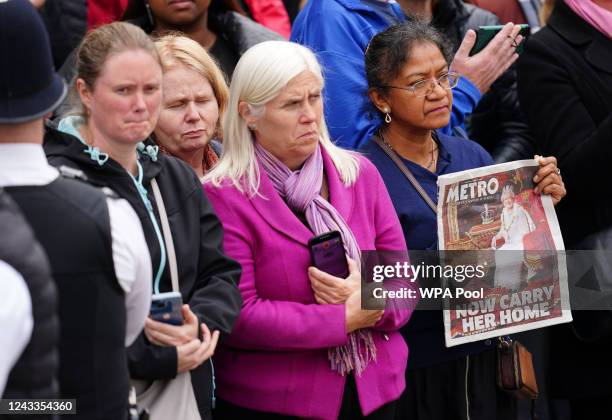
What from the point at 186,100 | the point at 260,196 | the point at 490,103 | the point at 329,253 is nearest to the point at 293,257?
the point at 329,253

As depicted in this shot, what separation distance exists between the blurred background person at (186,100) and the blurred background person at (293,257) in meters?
0.15

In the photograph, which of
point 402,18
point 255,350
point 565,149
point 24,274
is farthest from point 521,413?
point 24,274

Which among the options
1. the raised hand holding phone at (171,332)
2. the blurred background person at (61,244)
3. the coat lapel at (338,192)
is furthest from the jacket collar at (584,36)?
the blurred background person at (61,244)

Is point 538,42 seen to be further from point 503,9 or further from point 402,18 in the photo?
point 503,9

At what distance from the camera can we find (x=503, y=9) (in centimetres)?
638

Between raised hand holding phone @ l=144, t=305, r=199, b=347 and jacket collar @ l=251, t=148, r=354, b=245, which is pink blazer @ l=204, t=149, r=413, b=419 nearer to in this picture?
jacket collar @ l=251, t=148, r=354, b=245

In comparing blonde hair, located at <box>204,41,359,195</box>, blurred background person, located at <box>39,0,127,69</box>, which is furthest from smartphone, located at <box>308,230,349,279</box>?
blurred background person, located at <box>39,0,127,69</box>

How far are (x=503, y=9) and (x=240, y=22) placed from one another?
190 cm

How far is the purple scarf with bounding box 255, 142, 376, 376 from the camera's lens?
3.76 metres

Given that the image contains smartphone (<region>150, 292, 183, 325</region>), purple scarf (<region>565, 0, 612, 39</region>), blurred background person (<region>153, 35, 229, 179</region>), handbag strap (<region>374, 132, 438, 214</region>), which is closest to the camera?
smartphone (<region>150, 292, 183, 325</region>)

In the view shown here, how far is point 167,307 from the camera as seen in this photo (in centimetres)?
324

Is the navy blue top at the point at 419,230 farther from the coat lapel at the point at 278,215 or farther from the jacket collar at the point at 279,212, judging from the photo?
the coat lapel at the point at 278,215

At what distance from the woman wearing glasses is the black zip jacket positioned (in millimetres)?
975

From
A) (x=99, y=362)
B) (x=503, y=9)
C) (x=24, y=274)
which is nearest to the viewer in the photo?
(x=24, y=274)
